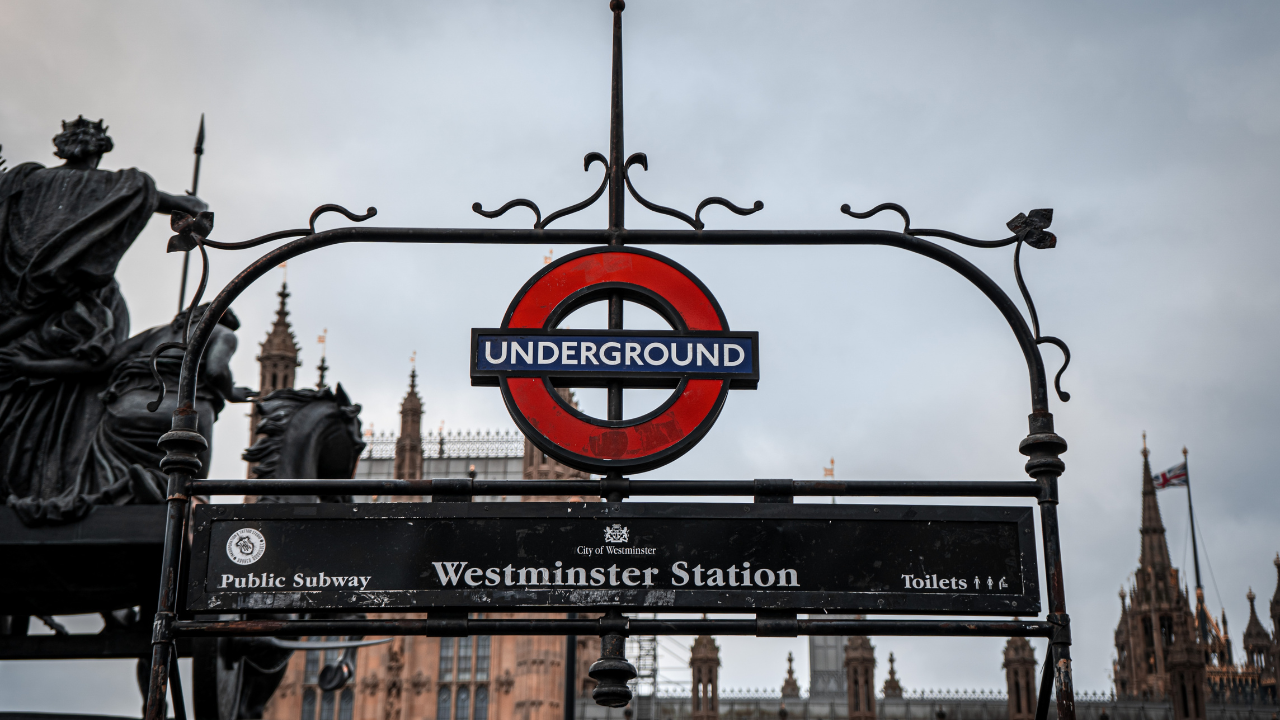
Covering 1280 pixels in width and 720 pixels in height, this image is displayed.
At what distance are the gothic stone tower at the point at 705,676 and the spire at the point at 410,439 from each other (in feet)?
62.7

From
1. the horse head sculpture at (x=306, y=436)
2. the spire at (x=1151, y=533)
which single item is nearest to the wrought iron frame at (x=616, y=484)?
the horse head sculpture at (x=306, y=436)

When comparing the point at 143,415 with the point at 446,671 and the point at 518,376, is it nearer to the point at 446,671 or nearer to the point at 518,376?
the point at 518,376

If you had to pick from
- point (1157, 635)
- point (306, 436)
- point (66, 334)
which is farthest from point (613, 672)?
point (1157, 635)

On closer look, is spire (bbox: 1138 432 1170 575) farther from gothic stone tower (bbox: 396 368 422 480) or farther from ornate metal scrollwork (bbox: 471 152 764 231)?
ornate metal scrollwork (bbox: 471 152 764 231)

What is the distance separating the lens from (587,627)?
23.4 ft

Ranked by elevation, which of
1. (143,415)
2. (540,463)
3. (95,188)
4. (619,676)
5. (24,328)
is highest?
(540,463)

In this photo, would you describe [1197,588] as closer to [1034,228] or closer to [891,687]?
[891,687]

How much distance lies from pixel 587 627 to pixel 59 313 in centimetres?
786

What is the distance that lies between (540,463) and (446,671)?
1296cm

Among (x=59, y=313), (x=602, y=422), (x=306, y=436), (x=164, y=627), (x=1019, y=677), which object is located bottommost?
(x=164, y=627)

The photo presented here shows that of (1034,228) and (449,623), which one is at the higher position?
(1034,228)

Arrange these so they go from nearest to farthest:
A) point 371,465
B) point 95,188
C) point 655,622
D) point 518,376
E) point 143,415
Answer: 1. point 655,622
2. point 518,376
3. point 143,415
4. point 95,188
5. point 371,465

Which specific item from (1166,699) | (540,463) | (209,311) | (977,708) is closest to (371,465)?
(540,463)

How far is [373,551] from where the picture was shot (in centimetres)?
727
